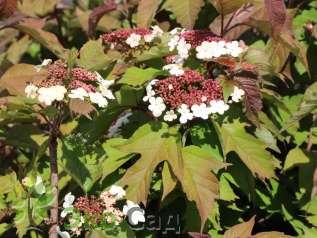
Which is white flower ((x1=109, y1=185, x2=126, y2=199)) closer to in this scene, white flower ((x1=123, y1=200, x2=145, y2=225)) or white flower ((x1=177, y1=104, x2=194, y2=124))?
white flower ((x1=123, y1=200, x2=145, y2=225))

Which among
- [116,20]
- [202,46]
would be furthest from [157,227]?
[116,20]

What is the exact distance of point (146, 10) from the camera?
7.57 ft

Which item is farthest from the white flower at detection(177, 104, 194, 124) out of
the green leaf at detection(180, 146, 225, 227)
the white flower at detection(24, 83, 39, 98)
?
the white flower at detection(24, 83, 39, 98)

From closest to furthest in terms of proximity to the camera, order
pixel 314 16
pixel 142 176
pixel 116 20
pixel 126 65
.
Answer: pixel 142 176, pixel 126 65, pixel 314 16, pixel 116 20

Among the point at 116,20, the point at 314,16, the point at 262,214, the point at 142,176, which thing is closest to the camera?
the point at 142,176

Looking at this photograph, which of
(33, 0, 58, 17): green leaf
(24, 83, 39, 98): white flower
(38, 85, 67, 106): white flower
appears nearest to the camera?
(38, 85, 67, 106): white flower

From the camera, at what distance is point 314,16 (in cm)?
259

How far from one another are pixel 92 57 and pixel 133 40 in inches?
6.4

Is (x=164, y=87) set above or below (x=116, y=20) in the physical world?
above

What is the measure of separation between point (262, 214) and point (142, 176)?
67 cm

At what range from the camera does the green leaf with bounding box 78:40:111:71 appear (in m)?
2.06

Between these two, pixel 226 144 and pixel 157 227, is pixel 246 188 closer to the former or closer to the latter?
pixel 226 144

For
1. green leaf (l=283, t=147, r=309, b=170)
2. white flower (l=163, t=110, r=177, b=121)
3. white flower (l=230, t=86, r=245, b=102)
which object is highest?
white flower (l=230, t=86, r=245, b=102)

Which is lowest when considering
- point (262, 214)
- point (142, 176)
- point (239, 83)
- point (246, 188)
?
point (262, 214)
